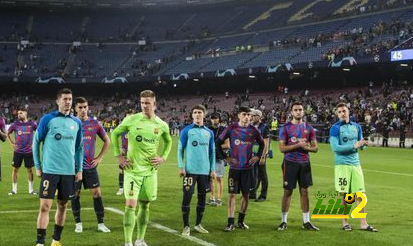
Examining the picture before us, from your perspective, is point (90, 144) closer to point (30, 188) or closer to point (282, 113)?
point (30, 188)

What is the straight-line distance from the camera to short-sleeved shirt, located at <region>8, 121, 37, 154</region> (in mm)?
14398

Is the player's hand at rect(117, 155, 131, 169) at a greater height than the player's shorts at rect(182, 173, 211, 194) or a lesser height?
greater

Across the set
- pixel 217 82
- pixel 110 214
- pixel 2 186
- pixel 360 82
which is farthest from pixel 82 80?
pixel 110 214

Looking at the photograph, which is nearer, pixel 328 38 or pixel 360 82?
pixel 360 82

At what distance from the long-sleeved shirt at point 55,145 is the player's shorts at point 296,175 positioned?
400 cm

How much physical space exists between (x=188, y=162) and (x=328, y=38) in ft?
160

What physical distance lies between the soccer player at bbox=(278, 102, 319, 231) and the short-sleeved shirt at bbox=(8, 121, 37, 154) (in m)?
7.78

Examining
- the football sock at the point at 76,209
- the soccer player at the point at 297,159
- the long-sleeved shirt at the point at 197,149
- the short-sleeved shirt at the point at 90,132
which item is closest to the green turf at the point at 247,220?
the football sock at the point at 76,209

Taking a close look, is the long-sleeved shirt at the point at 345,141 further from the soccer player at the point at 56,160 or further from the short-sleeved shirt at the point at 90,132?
the soccer player at the point at 56,160

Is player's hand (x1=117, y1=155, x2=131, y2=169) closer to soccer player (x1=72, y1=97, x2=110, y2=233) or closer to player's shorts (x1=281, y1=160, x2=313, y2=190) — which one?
soccer player (x1=72, y1=97, x2=110, y2=233)

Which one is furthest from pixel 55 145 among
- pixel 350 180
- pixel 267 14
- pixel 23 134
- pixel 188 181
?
pixel 267 14

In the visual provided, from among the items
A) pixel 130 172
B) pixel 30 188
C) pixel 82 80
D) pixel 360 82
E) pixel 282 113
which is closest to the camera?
pixel 130 172

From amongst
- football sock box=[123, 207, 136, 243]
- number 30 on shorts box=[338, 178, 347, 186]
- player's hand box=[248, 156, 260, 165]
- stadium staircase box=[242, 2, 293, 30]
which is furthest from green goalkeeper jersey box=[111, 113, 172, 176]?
stadium staircase box=[242, 2, 293, 30]

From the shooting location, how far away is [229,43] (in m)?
68.4
